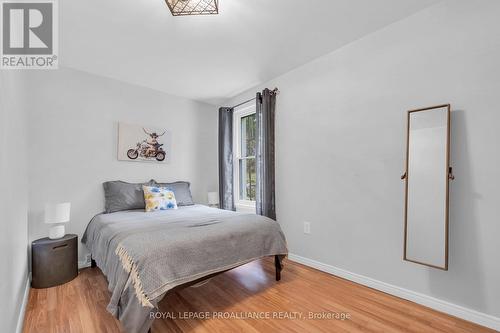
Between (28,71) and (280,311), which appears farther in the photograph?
(28,71)

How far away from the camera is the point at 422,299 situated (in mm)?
1857

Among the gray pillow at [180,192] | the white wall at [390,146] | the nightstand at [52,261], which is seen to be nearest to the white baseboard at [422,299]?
the white wall at [390,146]

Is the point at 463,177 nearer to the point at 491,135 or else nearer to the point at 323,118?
the point at 491,135

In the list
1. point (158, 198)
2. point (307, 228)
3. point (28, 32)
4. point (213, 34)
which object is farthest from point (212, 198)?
point (28, 32)

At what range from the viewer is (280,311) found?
180cm

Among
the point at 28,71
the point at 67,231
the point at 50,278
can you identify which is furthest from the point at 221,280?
the point at 28,71

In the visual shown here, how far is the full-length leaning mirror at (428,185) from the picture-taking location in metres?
1.71

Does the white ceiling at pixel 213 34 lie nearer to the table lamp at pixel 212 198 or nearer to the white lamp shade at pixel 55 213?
the white lamp shade at pixel 55 213

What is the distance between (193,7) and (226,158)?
2468mm

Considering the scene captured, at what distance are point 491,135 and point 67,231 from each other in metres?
4.25

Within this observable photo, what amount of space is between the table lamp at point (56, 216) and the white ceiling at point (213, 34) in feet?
5.53

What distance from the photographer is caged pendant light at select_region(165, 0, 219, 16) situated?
1.72 m

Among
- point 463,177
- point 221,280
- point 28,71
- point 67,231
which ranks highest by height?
point 28,71

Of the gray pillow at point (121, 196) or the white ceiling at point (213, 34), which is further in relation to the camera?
the gray pillow at point (121, 196)
